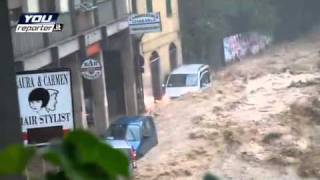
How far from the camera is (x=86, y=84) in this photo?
24406mm

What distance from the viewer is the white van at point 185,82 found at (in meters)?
29.3

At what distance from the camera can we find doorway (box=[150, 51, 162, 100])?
30.9 m

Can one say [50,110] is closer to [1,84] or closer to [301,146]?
[1,84]

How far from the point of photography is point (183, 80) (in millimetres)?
29672

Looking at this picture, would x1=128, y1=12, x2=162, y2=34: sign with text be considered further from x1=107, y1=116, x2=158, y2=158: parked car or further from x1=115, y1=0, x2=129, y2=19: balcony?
x1=107, y1=116, x2=158, y2=158: parked car

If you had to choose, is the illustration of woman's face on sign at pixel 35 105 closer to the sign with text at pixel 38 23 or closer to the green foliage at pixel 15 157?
the sign with text at pixel 38 23

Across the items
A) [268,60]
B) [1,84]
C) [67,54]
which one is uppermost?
[1,84]

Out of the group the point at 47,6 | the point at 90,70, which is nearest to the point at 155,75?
the point at 47,6

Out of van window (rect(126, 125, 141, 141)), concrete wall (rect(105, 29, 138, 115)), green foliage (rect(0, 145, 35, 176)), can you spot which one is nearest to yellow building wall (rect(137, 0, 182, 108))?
concrete wall (rect(105, 29, 138, 115))

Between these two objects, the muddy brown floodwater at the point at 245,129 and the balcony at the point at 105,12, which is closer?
the muddy brown floodwater at the point at 245,129

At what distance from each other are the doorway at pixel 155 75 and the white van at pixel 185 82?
0.77 meters

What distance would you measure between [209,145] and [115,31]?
6.72 meters

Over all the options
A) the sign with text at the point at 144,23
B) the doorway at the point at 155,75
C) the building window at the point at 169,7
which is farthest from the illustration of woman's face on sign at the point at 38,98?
the building window at the point at 169,7

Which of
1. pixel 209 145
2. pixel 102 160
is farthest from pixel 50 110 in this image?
pixel 209 145
